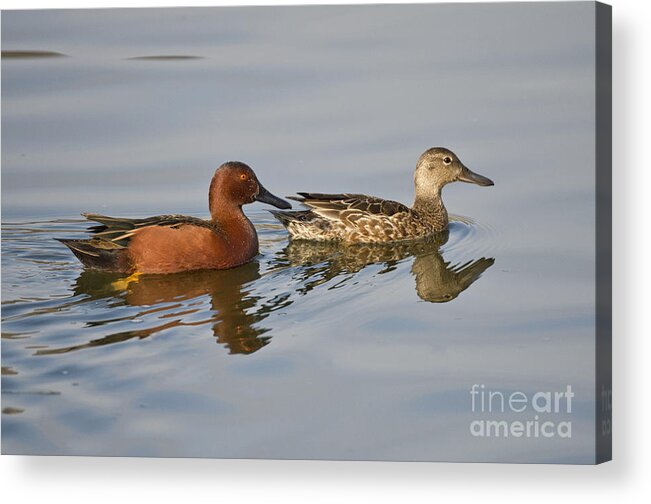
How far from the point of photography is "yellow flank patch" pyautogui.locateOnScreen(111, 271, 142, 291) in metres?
10.8

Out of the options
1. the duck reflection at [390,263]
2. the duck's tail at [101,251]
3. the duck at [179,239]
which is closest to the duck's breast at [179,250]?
Result: the duck at [179,239]

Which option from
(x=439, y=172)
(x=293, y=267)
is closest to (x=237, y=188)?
(x=293, y=267)

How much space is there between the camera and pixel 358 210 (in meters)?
11.8

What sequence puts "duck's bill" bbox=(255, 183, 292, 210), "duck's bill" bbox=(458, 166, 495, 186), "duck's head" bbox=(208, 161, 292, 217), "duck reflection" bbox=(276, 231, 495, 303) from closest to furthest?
"duck reflection" bbox=(276, 231, 495, 303), "duck's head" bbox=(208, 161, 292, 217), "duck's bill" bbox=(255, 183, 292, 210), "duck's bill" bbox=(458, 166, 495, 186)

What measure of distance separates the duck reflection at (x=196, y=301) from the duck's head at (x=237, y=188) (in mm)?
533

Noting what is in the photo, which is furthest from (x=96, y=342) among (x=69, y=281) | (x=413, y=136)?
(x=413, y=136)

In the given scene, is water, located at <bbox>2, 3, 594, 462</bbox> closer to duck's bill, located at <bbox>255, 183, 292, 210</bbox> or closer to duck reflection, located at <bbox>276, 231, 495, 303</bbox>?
duck reflection, located at <bbox>276, 231, 495, 303</bbox>

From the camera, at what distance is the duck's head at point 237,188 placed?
36.2 feet

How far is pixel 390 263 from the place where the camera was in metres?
11.4

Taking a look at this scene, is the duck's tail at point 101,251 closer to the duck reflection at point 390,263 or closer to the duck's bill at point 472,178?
the duck reflection at point 390,263

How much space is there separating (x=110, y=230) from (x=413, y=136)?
8.02ft

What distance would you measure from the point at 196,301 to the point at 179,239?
741 millimetres

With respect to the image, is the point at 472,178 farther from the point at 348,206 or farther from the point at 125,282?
the point at 125,282

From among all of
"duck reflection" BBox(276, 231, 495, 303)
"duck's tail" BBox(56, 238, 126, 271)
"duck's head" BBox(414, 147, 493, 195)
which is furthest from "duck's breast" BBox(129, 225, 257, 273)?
"duck's head" BBox(414, 147, 493, 195)
